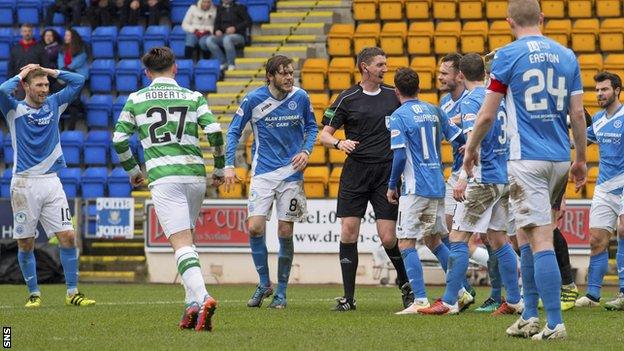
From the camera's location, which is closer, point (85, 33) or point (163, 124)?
point (163, 124)

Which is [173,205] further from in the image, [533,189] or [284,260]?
[284,260]

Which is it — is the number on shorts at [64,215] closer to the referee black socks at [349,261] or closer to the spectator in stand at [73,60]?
the referee black socks at [349,261]

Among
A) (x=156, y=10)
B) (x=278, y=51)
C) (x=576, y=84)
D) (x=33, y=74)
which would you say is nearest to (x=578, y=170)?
(x=576, y=84)

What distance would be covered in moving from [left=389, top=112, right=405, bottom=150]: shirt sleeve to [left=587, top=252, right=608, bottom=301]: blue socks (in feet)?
9.09

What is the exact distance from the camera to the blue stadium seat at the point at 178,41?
24719mm

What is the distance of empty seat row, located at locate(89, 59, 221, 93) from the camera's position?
2381cm

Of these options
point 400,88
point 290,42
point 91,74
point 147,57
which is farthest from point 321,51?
point 147,57

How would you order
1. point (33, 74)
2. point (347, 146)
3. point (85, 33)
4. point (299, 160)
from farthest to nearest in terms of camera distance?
point (85, 33)
point (33, 74)
point (299, 160)
point (347, 146)

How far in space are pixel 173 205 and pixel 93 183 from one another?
43.4 ft

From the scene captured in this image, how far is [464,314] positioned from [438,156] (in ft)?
4.67


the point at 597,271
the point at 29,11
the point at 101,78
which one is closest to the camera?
the point at 597,271

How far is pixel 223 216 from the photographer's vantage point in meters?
19.6

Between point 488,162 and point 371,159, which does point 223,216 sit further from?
point 488,162

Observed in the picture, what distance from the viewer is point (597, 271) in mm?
12914
